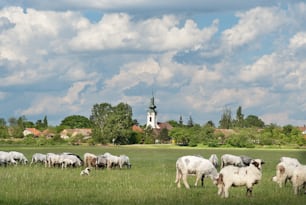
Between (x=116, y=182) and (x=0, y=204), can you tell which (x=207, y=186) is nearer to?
(x=116, y=182)

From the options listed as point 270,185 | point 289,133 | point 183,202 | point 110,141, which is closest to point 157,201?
point 183,202

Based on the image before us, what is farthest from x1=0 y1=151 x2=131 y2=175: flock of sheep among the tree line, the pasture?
the tree line

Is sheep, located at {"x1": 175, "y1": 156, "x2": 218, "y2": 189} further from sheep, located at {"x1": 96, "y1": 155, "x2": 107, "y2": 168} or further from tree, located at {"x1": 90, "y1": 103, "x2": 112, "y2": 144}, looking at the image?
tree, located at {"x1": 90, "y1": 103, "x2": 112, "y2": 144}

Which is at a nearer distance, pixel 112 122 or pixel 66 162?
pixel 66 162

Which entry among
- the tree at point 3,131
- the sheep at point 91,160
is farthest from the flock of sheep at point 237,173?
the tree at point 3,131

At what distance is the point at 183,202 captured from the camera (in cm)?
2342

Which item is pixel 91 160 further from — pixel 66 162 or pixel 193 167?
pixel 193 167

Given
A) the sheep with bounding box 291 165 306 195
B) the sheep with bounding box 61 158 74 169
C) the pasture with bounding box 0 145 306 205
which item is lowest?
the pasture with bounding box 0 145 306 205

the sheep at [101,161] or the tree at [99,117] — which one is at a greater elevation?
the tree at [99,117]

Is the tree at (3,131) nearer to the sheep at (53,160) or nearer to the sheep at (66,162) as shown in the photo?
the sheep at (53,160)

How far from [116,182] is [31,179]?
5.34m

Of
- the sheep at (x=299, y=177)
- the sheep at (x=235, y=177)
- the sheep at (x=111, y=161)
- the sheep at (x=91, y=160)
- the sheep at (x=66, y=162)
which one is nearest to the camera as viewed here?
the sheep at (x=235, y=177)

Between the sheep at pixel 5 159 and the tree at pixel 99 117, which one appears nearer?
the sheep at pixel 5 159

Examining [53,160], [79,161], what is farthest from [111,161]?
[53,160]
